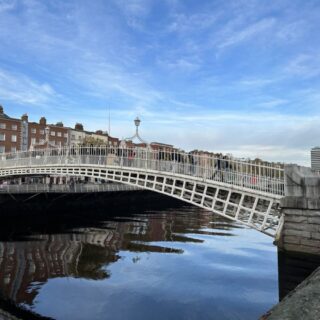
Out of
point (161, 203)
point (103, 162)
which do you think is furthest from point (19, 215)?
point (161, 203)

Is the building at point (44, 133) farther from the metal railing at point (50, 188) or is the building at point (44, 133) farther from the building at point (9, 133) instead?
the metal railing at point (50, 188)

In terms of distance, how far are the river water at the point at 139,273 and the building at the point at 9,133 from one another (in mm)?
44481

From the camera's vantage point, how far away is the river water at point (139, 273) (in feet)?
37.7

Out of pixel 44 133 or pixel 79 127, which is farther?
pixel 79 127

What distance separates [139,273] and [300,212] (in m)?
7.00

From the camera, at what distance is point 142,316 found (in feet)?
35.3

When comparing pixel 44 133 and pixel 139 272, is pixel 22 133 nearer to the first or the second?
pixel 44 133

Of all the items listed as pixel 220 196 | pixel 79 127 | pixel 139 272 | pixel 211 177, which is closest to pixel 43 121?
pixel 79 127

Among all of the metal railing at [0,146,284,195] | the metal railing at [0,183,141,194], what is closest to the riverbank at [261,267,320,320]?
the metal railing at [0,146,284,195]

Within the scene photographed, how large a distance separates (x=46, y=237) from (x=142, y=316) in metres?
16.2

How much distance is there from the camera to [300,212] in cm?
1412

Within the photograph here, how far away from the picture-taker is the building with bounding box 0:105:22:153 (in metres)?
69.1

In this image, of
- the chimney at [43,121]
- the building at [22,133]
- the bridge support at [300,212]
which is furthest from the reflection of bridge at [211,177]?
the chimney at [43,121]

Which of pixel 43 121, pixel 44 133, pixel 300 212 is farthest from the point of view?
pixel 43 121
